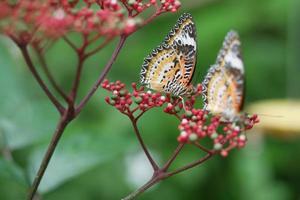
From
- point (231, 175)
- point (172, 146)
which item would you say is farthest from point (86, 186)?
point (231, 175)

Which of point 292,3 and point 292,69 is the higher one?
point 292,3

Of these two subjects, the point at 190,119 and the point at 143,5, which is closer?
the point at 190,119

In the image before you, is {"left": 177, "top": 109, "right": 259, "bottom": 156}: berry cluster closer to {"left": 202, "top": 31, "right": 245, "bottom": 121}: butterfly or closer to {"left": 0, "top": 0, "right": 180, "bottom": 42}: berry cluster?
{"left": 202, "top": 31, "right": 245, "bottom": 121}: butterfly

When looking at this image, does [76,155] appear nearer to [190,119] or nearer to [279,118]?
[190,119]

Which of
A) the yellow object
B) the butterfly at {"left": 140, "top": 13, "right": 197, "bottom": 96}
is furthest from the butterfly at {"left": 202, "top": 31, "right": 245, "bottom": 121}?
the yellow object

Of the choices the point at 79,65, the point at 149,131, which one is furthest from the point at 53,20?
the point at 149,131

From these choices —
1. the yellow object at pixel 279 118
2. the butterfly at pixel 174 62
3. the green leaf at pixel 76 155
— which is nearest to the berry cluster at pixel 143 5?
the butterfly at pixel 174 62

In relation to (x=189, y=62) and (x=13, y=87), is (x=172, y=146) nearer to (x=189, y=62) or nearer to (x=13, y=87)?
(x=13, y=87)
